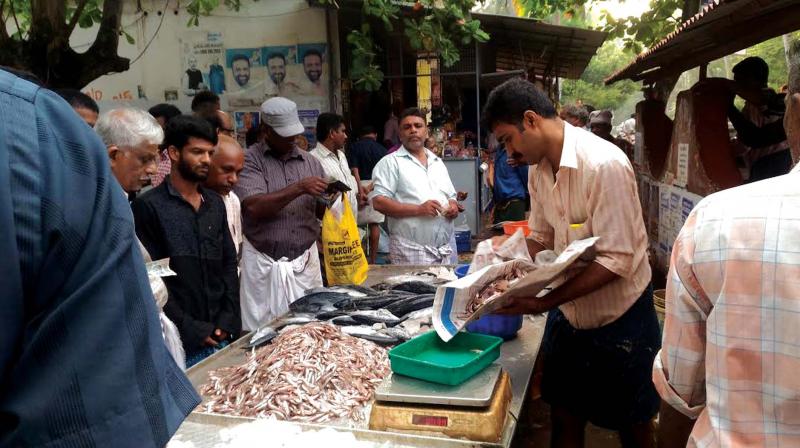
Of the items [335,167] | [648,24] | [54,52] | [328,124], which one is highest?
A: [648,24]

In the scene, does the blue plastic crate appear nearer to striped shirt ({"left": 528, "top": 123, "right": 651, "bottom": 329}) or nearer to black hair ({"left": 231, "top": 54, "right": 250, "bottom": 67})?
black hair ({"left": 231, "top": 54, "right": 250, "bottom": 67})

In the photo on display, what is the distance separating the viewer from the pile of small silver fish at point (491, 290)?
231cm

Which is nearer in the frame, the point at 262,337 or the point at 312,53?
the point at 262,337

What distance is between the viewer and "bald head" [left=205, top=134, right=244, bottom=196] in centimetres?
338

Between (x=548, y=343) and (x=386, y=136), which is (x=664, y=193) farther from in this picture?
(x=386, y=136)

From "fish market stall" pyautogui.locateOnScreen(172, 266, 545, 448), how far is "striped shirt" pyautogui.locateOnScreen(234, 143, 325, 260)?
3.32ft

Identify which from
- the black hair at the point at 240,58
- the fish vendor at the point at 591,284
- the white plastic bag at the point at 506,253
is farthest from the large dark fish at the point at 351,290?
the black hair at the point at 240,58

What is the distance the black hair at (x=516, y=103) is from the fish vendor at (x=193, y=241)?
4.95ft

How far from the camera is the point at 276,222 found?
12.8 ft

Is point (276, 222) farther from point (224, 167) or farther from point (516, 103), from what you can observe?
point (516, 103)

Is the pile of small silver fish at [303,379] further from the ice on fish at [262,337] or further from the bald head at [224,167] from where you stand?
the bald head at [224,167]

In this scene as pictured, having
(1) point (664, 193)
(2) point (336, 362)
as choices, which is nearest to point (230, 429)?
(2) point (336, 362)

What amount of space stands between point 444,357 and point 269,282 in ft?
6.55

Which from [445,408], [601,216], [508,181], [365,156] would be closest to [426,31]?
[365,156]
